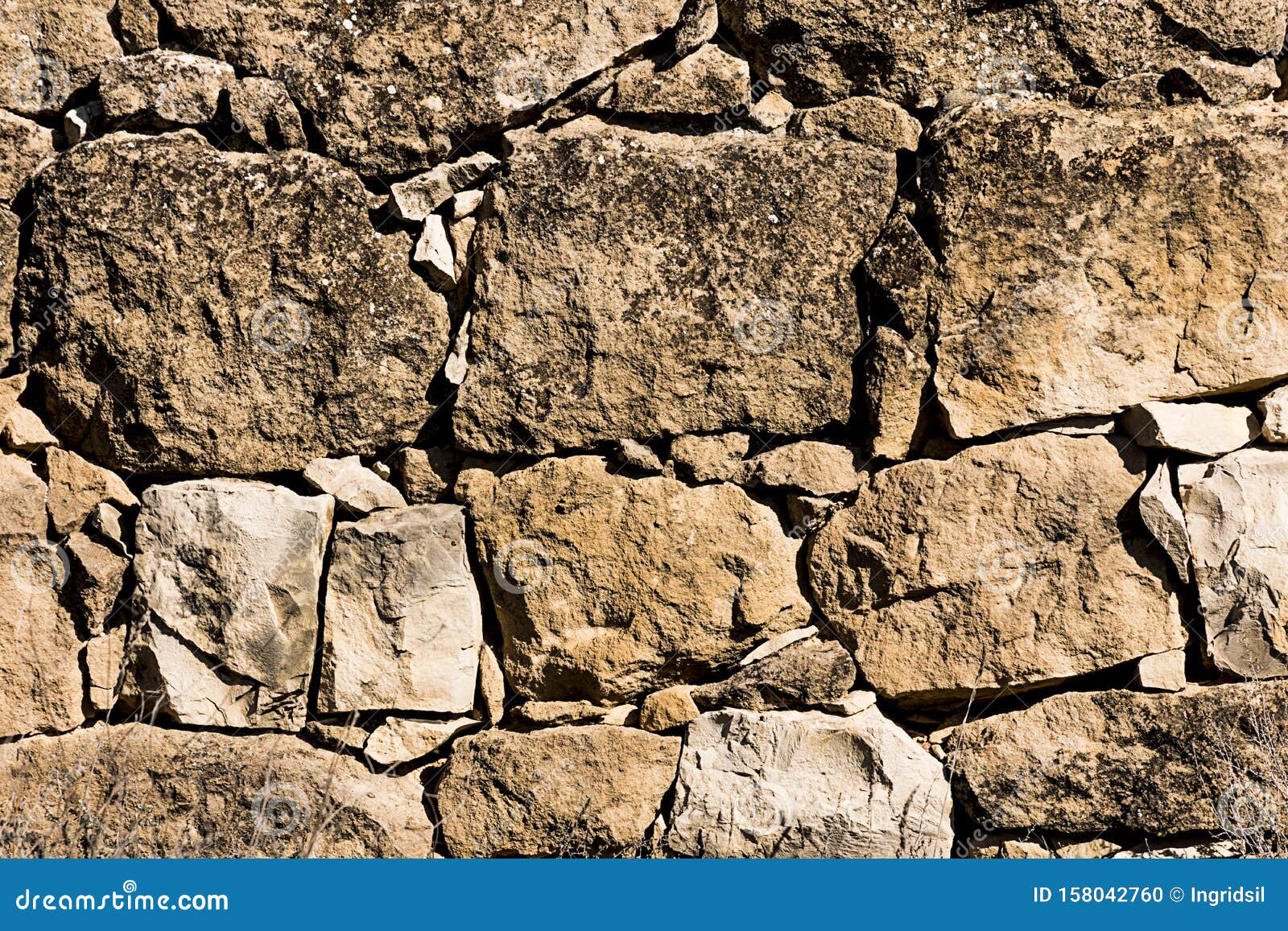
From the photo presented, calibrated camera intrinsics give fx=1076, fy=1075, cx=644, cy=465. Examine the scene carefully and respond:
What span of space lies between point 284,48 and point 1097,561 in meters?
2.37

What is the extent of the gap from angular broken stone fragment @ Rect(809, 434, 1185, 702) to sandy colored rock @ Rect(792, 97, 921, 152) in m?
0.81

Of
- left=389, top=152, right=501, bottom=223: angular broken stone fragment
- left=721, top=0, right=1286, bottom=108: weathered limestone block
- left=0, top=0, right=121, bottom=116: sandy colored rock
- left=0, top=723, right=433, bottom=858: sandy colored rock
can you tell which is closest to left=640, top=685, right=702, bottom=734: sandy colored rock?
left=0, top=723, right=433, bottom=858: sandy colored rock

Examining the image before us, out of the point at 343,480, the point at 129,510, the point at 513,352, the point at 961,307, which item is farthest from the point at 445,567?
the point at 961,307

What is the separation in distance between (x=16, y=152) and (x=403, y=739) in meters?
1.76

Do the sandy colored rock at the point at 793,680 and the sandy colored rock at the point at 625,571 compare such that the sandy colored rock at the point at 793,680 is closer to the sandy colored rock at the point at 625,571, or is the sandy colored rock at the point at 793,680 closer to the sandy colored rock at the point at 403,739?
the sandy colored rock at the point at 625,571

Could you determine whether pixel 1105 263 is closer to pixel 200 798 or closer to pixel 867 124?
pixel 867 124

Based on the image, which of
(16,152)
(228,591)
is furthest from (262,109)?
(228,591)

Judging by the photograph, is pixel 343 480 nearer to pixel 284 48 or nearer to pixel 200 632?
pixel 200 632

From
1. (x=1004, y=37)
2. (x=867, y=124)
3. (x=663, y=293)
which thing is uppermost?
(x=1004, y=37)

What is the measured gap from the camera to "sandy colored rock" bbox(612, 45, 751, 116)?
2727 mm

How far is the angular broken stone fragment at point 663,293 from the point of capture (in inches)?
104

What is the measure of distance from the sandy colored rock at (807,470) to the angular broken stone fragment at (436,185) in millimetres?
1006

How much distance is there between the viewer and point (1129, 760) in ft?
8.46

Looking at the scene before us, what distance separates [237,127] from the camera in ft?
8.84
